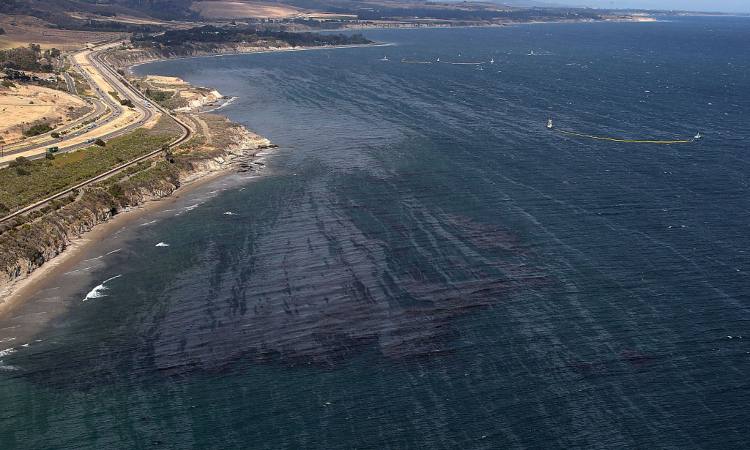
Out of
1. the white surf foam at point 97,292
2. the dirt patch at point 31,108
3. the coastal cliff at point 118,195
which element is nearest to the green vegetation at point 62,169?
the coastal cliff at point 118,195

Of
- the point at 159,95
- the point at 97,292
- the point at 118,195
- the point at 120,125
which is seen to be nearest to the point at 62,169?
the point at 118,195

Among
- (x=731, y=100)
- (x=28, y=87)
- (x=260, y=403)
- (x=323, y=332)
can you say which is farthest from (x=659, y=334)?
(x=28, y=87)

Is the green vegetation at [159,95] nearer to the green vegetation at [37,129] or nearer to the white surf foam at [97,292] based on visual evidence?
the green vegetation at [37,129]

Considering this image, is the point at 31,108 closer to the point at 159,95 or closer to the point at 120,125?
the point at 120,125

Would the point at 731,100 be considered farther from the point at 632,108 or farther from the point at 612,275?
the point at 612,275

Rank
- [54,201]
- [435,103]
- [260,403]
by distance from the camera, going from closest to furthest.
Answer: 1. [260,403]
2. [54,201]
3. [435,103]

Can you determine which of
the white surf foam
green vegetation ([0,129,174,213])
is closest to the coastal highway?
green vegetation ([0,129,174,213])

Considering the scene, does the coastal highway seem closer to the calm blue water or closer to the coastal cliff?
the coastal cliff
